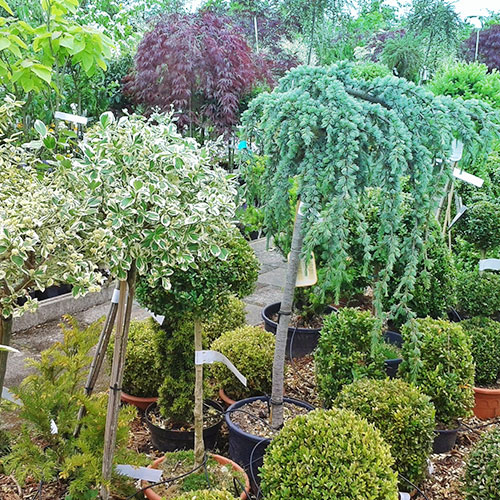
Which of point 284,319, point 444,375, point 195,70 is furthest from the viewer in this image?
point 195,70

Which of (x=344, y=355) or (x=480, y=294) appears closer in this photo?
(x=344, y=355)

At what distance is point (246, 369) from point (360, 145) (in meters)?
1.42

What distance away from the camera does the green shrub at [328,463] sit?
1779 millimetres

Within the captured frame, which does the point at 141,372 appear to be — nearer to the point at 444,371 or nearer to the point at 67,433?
the point at 67,433

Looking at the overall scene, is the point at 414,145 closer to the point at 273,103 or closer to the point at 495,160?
the point at 273,103

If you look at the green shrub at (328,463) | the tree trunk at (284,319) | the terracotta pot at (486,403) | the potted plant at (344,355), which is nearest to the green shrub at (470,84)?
the terracotta pot at (486,403)

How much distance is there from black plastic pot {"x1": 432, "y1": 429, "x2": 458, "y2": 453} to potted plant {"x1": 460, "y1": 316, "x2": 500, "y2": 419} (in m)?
0.46

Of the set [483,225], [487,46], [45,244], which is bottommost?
[483,225]

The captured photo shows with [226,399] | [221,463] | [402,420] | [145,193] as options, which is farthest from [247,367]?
[145,193]

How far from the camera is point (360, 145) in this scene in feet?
6.64

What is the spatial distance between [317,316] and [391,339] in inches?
22.7

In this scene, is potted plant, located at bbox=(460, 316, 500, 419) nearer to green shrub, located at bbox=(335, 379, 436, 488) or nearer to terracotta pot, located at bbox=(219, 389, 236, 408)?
green shrub, located at bbox=(335, 379, 436, 488)

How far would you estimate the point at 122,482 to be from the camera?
218 cm

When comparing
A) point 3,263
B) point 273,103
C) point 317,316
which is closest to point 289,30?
point 317,316
